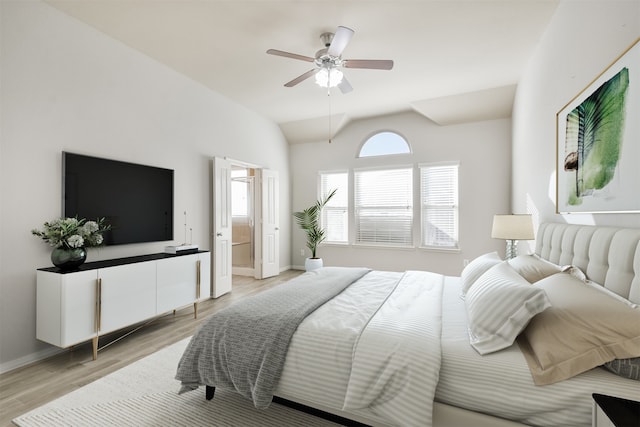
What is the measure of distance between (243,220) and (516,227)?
477cm

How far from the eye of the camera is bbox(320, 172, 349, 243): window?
5852 millimetres

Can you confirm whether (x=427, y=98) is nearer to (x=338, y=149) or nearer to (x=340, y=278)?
(x=338, y=149)

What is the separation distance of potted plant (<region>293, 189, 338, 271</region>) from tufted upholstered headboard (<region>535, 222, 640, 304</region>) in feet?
12.2

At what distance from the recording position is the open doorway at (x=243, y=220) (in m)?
5.95

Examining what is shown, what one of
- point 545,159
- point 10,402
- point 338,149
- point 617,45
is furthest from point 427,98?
point 10,402

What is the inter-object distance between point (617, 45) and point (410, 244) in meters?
3.95

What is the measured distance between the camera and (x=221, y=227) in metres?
4.35

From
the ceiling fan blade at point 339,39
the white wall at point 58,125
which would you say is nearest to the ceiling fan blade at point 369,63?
the ceiling fan blade at point 339,39

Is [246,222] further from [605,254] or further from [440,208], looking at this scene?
[605,254]

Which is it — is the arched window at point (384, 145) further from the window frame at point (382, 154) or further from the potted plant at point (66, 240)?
the potted plant at point (66, 240)

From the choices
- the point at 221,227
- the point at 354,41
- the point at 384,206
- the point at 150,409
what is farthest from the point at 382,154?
the point at 150,409

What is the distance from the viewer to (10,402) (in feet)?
6.23

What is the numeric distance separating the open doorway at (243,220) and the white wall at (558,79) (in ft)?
14.9

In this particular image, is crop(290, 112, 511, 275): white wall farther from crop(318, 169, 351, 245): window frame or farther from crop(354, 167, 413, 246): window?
crop(354, 167, 413, 246): window
